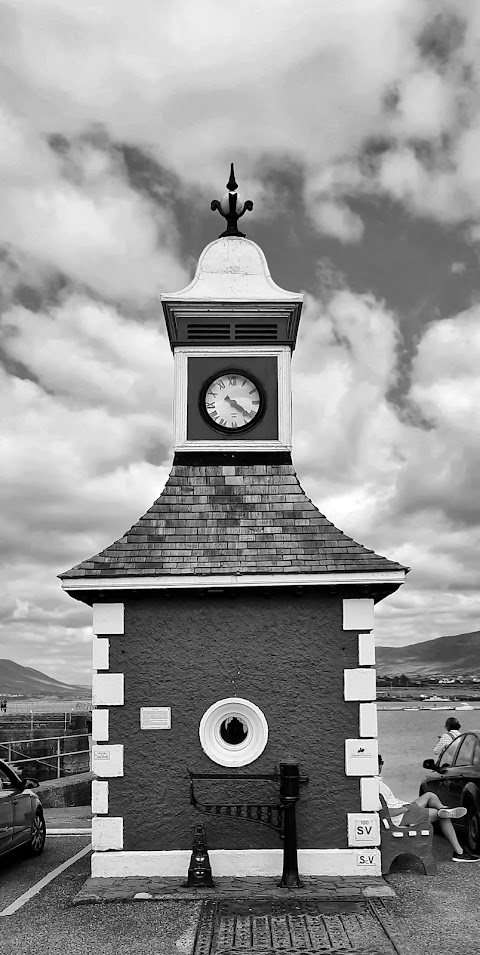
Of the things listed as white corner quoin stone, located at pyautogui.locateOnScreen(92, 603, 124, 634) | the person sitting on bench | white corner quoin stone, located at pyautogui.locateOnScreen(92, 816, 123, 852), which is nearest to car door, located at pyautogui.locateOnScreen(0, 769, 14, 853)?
white corner quoin stone, located at pyautogui.locateOnScreen(92, 816, 123, 852)

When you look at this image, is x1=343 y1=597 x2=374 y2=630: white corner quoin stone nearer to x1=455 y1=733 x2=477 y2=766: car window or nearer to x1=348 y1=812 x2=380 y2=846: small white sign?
x1=348 y1=812 x2=380 y2=846: small white sign

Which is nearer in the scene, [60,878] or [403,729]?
[60,878]

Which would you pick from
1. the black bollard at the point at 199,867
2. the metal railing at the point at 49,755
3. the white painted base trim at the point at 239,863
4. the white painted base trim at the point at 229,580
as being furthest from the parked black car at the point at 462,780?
the metal railing at the point at 49,755

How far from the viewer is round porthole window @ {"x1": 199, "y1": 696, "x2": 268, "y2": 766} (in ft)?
29.7

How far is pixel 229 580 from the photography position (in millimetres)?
9234

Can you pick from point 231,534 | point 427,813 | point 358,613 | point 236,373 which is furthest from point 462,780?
point 236,373

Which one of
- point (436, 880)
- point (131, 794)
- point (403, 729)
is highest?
point (131, 794)

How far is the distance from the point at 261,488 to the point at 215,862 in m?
4.07

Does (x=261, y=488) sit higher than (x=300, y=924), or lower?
higher

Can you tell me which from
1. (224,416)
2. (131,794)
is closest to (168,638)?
(131,794)

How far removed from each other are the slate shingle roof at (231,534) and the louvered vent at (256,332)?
1616 millimetres

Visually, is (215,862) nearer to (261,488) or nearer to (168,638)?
(168,638)

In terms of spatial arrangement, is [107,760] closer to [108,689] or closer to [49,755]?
[108,689]

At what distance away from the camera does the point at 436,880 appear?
8867 mm
